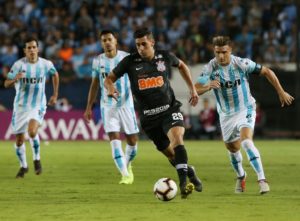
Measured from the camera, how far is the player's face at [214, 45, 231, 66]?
11547 mm

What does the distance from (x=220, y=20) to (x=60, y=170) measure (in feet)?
42.9

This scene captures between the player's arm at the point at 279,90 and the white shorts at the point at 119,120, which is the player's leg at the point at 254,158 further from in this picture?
the white shorts at the point at 119,120

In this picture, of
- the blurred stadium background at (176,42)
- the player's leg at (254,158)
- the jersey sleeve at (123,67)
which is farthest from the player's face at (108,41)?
the blurred stadium background at (176,42)

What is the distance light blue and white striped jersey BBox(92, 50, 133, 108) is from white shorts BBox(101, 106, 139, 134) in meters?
0.08

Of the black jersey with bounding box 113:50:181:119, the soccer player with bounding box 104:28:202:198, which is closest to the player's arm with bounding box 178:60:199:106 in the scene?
the soccer player with bounding box 104:28:202:198

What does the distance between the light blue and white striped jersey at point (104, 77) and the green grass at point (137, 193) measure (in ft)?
3.92

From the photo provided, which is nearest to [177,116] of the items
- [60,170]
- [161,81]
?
[161,81]

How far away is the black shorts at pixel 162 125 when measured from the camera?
1094 cm

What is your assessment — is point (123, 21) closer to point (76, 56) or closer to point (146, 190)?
point (76, 56)

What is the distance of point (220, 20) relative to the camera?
1098 inches

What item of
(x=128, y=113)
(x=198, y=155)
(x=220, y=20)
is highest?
(x=220, y=20)

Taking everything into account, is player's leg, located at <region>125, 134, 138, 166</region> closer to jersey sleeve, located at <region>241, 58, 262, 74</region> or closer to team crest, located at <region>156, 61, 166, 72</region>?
jersey sleeve, located at <region>241, 58, 262, 74</region>

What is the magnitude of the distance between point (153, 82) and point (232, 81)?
1262mm

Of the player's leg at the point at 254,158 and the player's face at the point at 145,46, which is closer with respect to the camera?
the player's face at the point at 145,46
